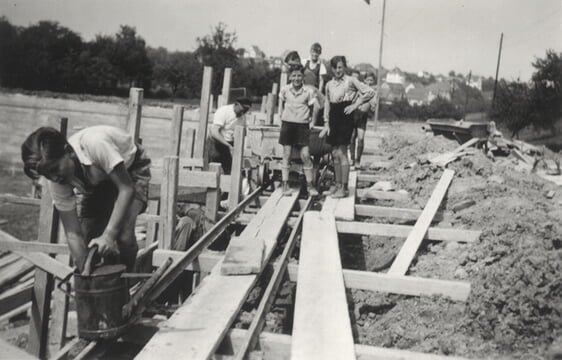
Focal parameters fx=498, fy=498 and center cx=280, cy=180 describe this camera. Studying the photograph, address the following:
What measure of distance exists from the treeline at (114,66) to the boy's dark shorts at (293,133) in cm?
3778

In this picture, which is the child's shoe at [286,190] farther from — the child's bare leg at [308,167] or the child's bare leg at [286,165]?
the child's bare leg at [308,167]

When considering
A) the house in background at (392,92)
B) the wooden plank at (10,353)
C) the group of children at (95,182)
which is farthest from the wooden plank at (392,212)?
the house in background at (392,92)

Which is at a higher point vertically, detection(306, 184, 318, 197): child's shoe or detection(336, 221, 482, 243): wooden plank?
detection(306, 184, 318, 197): child's shoe

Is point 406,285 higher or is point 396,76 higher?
point 396,76

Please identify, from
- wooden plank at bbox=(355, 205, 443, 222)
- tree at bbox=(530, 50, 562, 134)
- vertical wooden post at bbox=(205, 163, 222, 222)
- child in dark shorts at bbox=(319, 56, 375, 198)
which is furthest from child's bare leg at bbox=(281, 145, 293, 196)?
tree at bbox=(530, 50, 562, 134)

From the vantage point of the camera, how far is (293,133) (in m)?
7.14

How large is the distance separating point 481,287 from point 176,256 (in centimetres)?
273

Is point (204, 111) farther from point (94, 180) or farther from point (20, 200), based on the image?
point (94, 180)

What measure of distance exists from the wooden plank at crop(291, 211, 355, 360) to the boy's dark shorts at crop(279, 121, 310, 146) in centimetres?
202

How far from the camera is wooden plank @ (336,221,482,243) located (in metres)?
5.51

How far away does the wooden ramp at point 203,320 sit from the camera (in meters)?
2.96

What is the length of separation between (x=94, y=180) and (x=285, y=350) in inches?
69.7

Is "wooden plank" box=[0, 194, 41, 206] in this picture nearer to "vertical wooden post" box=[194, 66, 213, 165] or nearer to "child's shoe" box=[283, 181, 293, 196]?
"vertical wooden post" box=[194, 66, 213, 165]

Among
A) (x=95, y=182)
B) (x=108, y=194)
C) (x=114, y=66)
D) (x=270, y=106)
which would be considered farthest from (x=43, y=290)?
(x=114, y=66)
